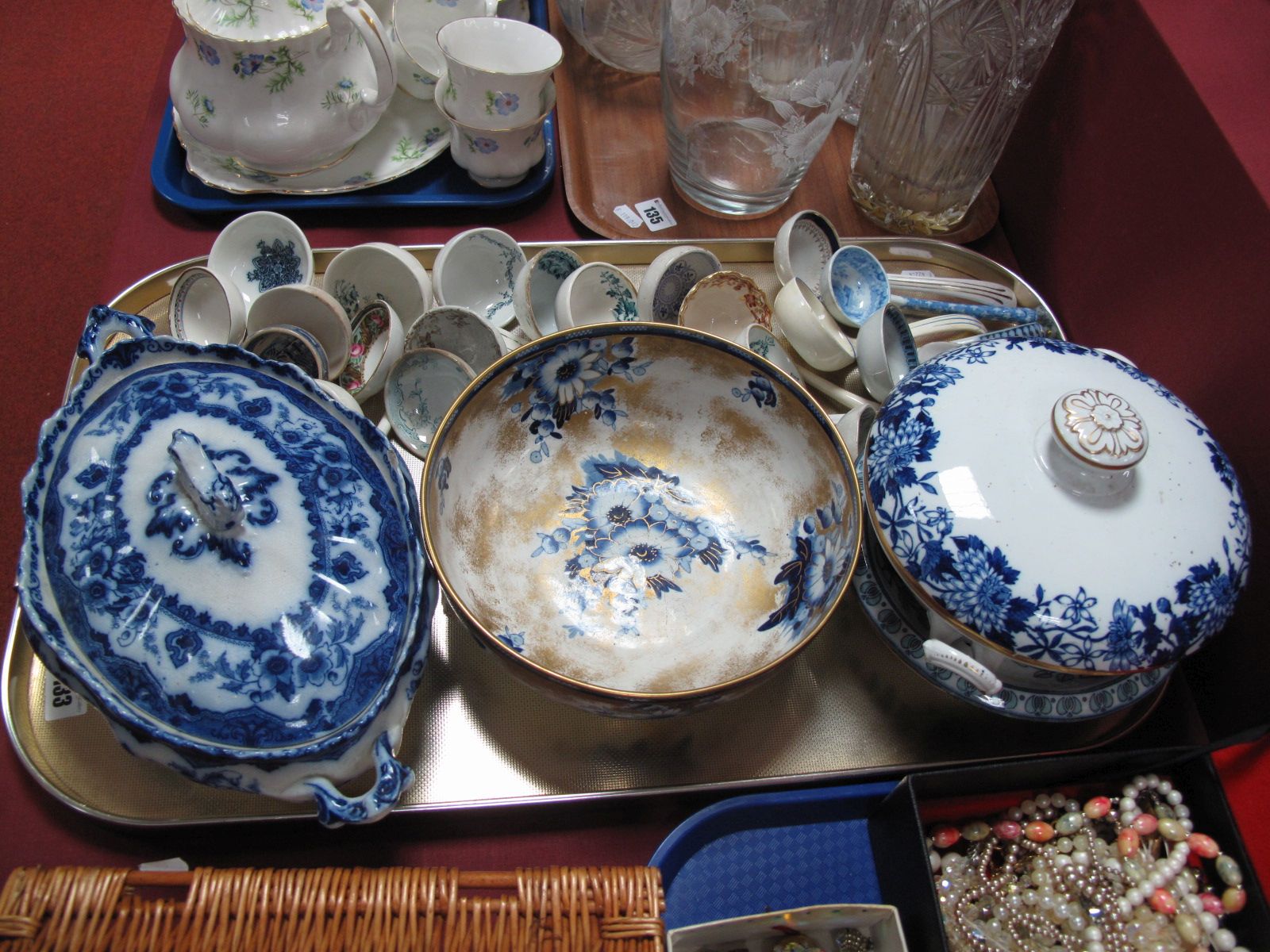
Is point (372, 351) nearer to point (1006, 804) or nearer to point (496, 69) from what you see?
point (496, 69)

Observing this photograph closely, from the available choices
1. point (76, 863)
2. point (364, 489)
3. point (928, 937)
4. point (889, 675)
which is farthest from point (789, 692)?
point (76, 863)

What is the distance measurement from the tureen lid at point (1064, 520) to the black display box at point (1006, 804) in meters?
0.11

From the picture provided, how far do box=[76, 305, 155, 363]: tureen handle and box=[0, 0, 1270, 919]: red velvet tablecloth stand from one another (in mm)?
324

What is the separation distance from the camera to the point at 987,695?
678 millimetres

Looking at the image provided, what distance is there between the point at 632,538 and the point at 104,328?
0.44 m

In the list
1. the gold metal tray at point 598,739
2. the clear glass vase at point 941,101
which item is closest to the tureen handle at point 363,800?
the gold metal tray at point 598,739

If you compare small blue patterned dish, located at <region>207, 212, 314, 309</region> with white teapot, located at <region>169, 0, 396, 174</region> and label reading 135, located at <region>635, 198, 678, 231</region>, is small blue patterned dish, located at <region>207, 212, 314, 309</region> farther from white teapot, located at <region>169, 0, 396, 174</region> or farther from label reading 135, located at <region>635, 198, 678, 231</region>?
label reading 135, located at <region>635, 198, 678, 231</region>

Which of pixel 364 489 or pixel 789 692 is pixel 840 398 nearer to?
pixel 789 692

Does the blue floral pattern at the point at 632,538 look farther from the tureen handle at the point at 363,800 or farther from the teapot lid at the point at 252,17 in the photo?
the teapot lid at the point at 252,17

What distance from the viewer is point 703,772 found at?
0.70m

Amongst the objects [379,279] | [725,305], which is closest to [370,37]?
[379,279]

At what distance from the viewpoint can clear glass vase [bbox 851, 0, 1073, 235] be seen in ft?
3.01

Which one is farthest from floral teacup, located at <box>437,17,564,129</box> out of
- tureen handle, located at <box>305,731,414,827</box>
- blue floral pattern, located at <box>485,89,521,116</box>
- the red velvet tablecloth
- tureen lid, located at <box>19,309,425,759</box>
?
tureen handle, located at <box>305,731,414,827</box>

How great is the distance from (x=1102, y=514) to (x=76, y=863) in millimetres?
799
